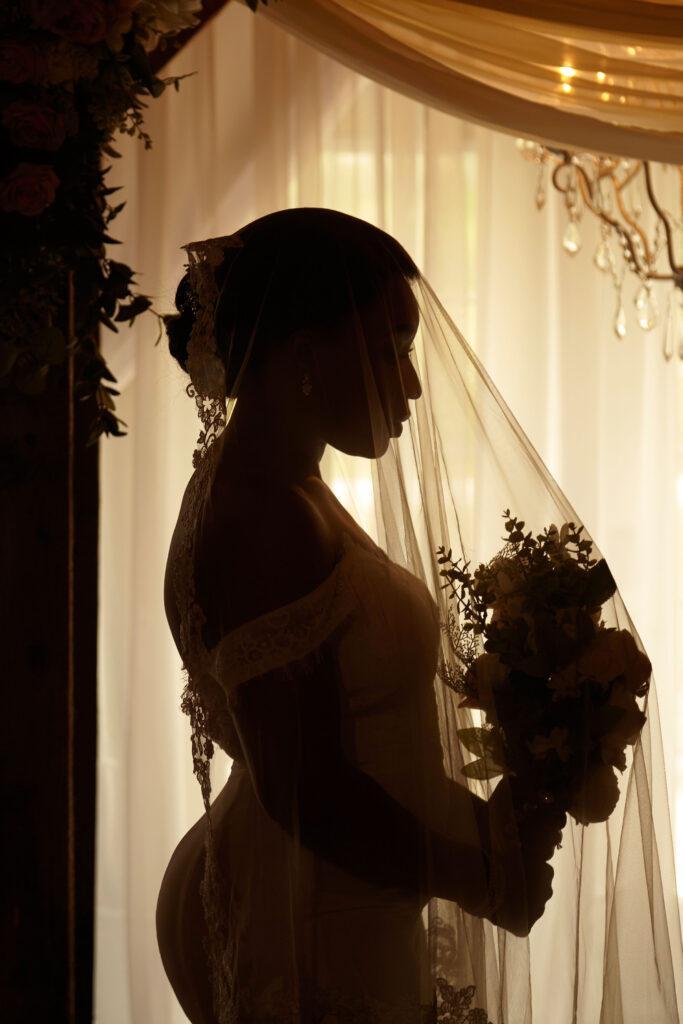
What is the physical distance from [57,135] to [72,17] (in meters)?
0.15

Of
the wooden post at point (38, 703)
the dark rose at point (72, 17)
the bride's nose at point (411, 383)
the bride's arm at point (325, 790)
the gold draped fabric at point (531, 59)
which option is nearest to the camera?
the bride's arm at point (325, 790)

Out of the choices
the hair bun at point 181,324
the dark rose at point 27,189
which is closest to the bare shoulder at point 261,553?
the hair bun at point 181,324

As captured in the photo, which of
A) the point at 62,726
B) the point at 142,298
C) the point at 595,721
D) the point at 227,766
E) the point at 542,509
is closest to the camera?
the point at 595,721

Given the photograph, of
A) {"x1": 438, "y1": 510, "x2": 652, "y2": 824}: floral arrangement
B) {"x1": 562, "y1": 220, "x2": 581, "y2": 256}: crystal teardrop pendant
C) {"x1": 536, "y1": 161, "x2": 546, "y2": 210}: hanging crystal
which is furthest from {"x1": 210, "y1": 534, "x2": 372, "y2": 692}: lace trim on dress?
{"x1": 536, "y1": 161, "x2": 546, "y2": 210}: hanging crystal

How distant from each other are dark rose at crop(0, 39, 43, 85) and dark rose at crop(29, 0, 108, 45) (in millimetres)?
A: 38

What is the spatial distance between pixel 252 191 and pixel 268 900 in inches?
72.4

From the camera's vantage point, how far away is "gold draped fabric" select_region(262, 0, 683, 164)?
66.1 inches

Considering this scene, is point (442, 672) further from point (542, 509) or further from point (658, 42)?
point (658, 42)

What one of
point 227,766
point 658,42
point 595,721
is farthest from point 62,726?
point 658,42

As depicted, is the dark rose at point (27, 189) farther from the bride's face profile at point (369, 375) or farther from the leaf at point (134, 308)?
the bride's face profile at point (369, 375)

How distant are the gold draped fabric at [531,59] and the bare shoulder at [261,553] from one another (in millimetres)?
864

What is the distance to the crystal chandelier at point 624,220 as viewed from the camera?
2.56m

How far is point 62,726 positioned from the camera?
1923mm

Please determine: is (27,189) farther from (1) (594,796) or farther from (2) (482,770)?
(1) (594,796)
